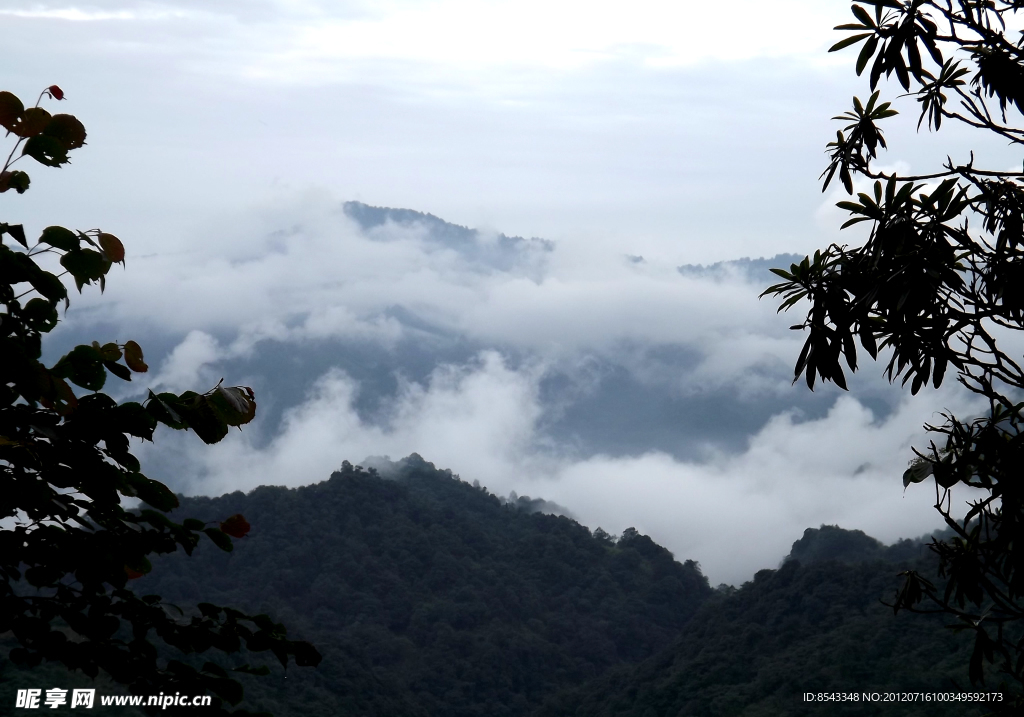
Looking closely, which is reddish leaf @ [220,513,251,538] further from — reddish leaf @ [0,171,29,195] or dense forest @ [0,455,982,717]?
dense forest @ [0,455,982,717]

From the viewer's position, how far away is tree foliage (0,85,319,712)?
2.54m

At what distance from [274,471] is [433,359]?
2032 inches

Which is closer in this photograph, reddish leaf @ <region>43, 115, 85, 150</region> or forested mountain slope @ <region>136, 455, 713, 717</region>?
reddish leaf @ <region>43, 115, 85, 150</region>

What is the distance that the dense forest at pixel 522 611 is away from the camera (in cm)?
3219

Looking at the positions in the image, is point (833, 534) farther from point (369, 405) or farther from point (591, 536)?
point (369, 405)

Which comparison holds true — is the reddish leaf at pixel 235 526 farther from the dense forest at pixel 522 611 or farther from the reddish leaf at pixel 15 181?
the dense forest at pixel 522 611

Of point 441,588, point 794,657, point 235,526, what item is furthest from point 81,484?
point 441,588

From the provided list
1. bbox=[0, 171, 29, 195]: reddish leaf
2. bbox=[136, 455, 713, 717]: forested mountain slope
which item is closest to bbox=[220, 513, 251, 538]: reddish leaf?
bbox=[0, 171, 29, 195]: reddish leaf

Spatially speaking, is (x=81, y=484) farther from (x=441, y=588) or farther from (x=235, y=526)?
(x=441, y=588)

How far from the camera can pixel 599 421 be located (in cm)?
17250

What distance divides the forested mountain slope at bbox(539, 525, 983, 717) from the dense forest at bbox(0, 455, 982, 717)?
81 millimetres

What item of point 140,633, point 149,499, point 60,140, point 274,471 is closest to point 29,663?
point 140,633

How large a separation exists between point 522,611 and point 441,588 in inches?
190

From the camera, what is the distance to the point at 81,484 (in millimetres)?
2637
